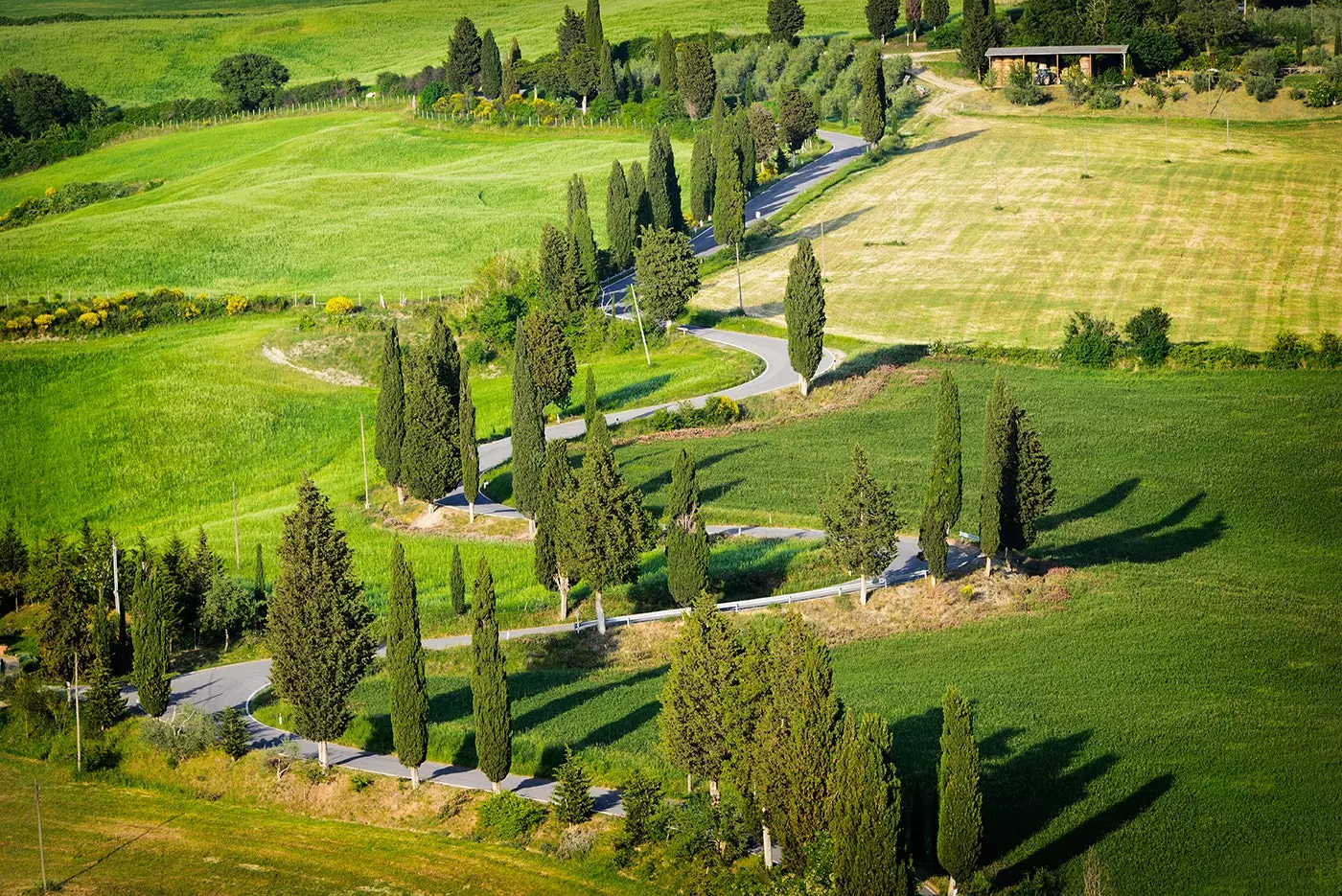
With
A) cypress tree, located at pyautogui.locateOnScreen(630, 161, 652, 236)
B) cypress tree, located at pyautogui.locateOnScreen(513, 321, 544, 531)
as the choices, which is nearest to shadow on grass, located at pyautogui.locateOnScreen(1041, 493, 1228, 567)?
cypress tree, located at pyautogui.locateOnScreen(513, 321, 544, 531)

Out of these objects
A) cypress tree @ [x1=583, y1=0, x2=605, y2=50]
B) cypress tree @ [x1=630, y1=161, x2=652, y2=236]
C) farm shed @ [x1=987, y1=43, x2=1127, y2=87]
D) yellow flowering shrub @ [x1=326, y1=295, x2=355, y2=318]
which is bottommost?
yellow flowering shrub @ [x1=326, y1=295, x2=355, y2=318]

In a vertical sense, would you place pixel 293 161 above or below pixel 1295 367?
above

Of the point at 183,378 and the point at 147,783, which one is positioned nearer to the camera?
the point at 147,783

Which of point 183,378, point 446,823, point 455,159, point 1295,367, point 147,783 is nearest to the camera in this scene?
point 446,823

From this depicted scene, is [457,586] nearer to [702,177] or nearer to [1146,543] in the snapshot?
[1146,543]

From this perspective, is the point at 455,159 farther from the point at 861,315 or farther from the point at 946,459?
the point at 946,459

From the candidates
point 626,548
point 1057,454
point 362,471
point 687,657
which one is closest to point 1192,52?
point 1057,454

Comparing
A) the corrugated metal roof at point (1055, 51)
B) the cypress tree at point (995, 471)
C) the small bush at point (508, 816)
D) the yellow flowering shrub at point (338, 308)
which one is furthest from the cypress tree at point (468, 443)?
the corrugated metal roof at point (1055, 51)

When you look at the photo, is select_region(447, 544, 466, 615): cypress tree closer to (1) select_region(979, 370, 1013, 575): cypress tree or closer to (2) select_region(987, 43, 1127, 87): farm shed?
(1) select_region(979, 370, 1013, 575): cypress tree
